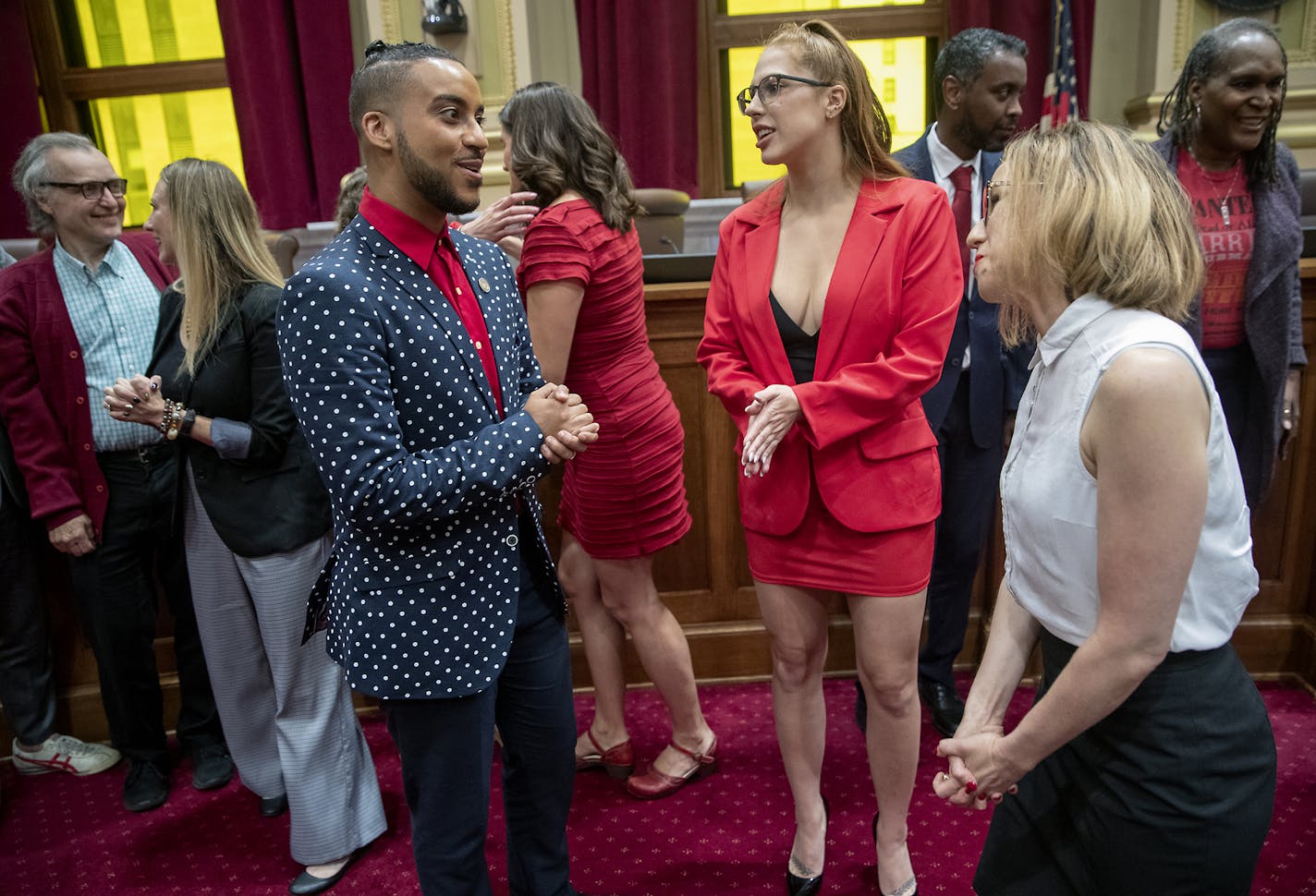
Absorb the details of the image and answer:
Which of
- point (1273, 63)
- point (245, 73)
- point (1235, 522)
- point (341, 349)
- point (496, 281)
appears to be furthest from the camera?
point (245, 73)

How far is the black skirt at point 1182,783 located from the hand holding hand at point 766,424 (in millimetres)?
661

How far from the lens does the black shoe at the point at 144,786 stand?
2363mm

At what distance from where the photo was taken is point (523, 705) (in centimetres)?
160

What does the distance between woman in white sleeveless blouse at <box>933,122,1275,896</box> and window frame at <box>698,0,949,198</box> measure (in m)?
3.94

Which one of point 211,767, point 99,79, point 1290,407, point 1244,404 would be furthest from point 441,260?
point 99,79

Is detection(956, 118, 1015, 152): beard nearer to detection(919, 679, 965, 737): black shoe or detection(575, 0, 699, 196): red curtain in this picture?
detection(919, 679, 965, 737): black shoe

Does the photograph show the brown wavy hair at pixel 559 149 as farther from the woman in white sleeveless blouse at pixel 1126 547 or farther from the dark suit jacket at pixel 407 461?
the woman in white sleeveless blouse at pixel 1126 547

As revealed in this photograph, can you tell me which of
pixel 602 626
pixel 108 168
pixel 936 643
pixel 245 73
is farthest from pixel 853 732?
pixel 245 73

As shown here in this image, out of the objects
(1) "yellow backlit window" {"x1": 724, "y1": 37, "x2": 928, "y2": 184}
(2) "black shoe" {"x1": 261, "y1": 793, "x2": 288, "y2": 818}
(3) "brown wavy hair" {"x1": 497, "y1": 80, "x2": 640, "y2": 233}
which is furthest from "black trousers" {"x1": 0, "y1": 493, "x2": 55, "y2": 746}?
(1) "yellow backlit window" {"x1": 724, "y1": 37, "x2": 928, "y2": 184}

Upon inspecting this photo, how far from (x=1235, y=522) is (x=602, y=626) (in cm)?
159

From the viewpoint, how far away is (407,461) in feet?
4.15

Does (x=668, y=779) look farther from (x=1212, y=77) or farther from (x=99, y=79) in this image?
(x=99, y=79)

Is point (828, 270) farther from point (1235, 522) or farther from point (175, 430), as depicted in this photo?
point (175, 430)

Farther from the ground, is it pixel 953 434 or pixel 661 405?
pixel 661 405
